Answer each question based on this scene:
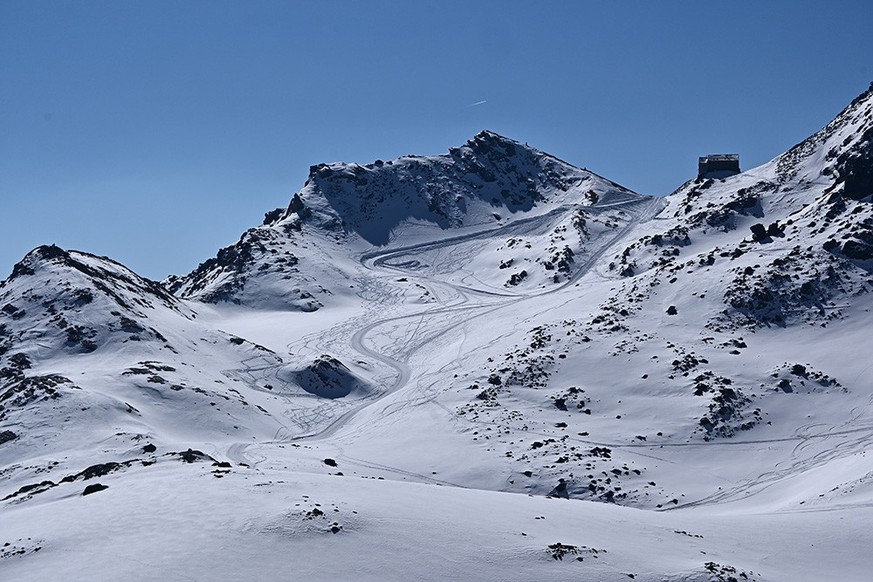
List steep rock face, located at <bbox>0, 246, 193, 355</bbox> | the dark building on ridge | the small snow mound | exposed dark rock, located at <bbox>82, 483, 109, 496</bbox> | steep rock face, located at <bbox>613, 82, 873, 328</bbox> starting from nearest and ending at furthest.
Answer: exposed dark rock, located at <bbox>82, 483, 109, 496</bbox> → steep rock face, located at <bbox>613, 82, 873, 328</bbox> → the small snow mound → steep rock face, located at <bbox>0, 246, 193, 355</bbox> → the dark building on ridge

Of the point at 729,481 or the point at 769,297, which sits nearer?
the point at 729,481

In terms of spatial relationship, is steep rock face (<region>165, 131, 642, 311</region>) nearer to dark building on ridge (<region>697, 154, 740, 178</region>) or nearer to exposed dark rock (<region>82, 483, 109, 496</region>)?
dark building on ridge (<region>697, 154, 740, 178</region>)

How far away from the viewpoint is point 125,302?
339 ft

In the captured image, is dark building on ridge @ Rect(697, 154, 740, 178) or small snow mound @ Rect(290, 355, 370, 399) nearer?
small snow mound @ Rect(290, 355, 370, 399)

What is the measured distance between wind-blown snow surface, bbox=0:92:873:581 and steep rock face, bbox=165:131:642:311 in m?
1.28

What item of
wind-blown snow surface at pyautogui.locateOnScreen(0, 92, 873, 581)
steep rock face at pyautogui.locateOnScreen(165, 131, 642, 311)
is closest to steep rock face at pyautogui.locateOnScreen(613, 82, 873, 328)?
wind-blown snow surface at pyautogui.locateOnScreen(0, 92, 873, 581)

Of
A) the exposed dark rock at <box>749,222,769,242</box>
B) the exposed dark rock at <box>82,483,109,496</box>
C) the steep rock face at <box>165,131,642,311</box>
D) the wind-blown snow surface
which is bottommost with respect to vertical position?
the exposed dark rock at <box>82,483,109,496</box>

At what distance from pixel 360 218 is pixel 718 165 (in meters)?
75.2

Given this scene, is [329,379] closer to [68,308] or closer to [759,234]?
[68,308]

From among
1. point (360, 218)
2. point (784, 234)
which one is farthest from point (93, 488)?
point (360, 218)

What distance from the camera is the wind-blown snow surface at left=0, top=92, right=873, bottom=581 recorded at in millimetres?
32281

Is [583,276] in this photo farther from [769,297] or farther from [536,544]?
[536,544]

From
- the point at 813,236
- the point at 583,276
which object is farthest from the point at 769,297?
the point at 583,276

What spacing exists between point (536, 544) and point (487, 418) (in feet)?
129
